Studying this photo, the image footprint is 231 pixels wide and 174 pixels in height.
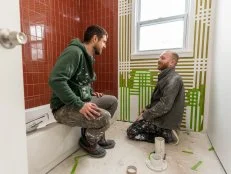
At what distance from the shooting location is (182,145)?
5.01 ft

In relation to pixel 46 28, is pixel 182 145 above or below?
below

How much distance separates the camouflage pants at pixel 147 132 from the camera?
159 cm

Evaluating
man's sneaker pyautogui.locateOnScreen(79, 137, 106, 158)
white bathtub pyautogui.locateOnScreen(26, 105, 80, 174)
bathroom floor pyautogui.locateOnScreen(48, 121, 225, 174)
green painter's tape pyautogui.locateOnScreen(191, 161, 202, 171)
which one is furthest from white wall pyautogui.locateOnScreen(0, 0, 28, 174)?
green painter's tape pyautogui.locateOnScreen(191, 161, 202, 171)

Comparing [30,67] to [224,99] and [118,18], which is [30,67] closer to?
[118,18]

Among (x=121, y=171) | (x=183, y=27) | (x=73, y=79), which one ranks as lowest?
(x=121, y=171)

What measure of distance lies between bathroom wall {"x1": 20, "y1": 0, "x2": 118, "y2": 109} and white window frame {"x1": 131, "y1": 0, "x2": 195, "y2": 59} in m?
0.27

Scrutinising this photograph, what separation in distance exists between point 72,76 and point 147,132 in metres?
0.96

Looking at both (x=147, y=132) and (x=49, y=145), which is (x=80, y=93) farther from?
(x=147, y=132)

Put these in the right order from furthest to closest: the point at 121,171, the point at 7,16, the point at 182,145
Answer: the point at 182,145, the point at 121,171, the point at 7,16

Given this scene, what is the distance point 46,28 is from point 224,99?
2047 mm

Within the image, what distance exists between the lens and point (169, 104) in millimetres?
1487

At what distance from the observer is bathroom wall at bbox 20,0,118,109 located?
1.80 metres

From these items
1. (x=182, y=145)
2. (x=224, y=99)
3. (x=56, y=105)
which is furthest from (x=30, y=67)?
(x=224, y=99)

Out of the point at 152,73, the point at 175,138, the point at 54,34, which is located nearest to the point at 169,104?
the point at 175,138
